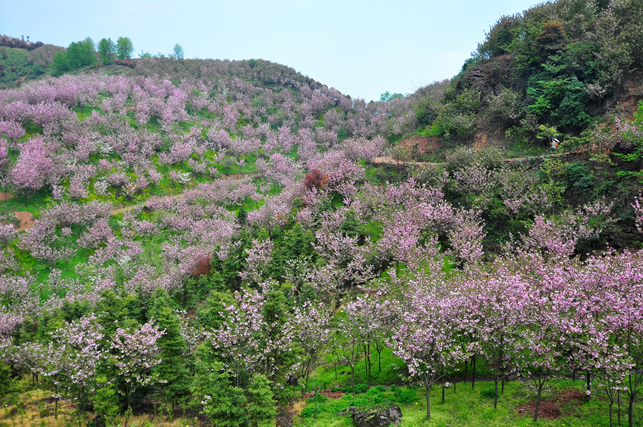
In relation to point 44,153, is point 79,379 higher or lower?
lower

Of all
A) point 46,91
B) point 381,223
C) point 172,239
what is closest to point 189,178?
point 172,239

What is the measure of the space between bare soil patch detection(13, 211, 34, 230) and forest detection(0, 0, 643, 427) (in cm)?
25

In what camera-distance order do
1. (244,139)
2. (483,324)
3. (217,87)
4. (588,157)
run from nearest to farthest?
1. (483,324)
2. (588,157)
3. (244,139)
4. (217,87)

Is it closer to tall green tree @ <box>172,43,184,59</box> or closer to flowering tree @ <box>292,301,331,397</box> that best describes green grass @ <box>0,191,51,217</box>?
flowering tree @ <box>292,301,331,397</box>

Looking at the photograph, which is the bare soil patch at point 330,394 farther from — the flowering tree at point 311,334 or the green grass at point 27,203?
the green grass at point 27,203

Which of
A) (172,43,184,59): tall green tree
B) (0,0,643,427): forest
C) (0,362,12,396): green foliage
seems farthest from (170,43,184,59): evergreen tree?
(0,362,12,396): green foliage

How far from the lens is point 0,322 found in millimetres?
31234

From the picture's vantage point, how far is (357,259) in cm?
2766

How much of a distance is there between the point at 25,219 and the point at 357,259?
5101 centimetres

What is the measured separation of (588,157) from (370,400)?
2756cm

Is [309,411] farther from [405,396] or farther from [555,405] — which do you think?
[555,405]

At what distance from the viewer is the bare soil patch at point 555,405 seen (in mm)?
15713

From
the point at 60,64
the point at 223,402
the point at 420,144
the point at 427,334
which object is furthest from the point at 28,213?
the point at 60,64

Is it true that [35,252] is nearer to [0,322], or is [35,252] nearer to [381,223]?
[0,322]
